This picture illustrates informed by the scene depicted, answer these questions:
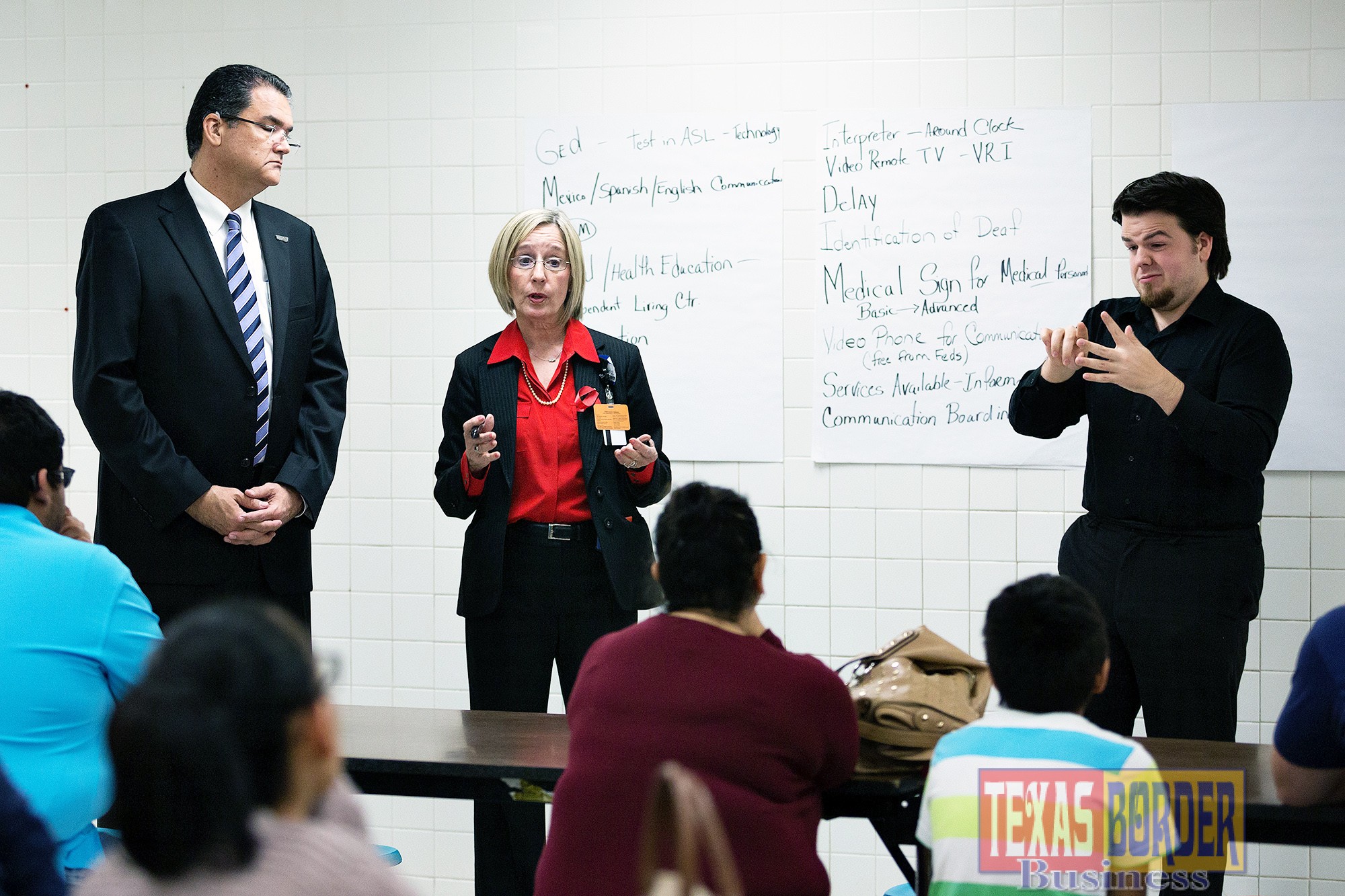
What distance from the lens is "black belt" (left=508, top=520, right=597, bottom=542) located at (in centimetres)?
291

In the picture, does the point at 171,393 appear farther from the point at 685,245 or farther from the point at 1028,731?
the point at 1028,731

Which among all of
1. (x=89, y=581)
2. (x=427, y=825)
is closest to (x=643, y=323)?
(x=427, y=825)

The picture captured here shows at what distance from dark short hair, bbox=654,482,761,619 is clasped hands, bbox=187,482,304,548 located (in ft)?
3.78

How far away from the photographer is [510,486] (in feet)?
9.59

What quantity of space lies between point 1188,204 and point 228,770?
2.50 m

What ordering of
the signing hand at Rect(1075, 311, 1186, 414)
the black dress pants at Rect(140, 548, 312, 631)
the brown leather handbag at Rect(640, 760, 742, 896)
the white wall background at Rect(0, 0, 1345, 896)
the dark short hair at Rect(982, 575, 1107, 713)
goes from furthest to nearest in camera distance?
the white wall background at Rect(0, 0, 1345, 896) < the black dress pants at Rect(140, 548, 312, 631) < the signing hand at Rect(1075, 311, 1186, 414) < the dark short hair at Rect(982, 575, 1107, 713) < the brown leather handbag at Rect(640, 760, 742, 896)

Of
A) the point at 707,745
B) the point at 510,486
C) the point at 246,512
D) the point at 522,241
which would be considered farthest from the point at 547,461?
the point at 707,745

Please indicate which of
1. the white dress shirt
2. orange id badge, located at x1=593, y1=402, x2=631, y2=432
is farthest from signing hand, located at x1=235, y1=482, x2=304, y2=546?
orange id badge, located at x1=593, y1=402, x2=631, y2=432

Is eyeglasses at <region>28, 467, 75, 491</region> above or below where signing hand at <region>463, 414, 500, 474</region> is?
below

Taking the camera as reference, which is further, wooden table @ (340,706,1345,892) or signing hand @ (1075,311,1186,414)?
signing hand @ (1075,311,1186,414)

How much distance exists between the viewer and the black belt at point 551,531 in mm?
2912

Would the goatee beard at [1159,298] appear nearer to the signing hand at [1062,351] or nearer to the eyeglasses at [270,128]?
the signing hand at [1062,351]

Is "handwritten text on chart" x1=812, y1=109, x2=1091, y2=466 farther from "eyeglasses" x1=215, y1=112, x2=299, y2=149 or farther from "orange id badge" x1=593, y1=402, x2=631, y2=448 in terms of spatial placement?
"eyeglasses" x1=215, y1=112, x2=299, y2=149

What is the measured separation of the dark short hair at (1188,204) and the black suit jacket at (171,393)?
2.04 m
